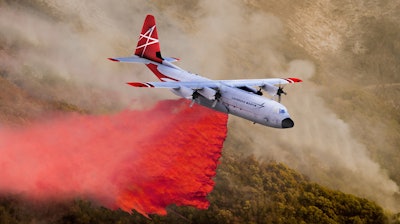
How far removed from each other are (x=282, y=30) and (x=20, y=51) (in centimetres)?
5112

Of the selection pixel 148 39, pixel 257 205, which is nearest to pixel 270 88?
pixel 257 205

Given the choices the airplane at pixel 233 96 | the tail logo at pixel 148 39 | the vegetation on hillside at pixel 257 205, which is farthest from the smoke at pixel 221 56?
the airplane at pixel 233 96

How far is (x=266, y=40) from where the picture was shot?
335 feet

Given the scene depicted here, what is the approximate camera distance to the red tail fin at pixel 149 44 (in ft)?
211

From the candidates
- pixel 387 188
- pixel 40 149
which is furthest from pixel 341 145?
pixel 40 149

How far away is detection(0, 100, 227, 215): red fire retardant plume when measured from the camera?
5184 centimetres

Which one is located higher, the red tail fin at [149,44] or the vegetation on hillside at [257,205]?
the red tail fin at [149,44]

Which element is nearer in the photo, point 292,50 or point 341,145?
point 341,145

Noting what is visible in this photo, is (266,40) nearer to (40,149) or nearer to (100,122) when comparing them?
(100,122)

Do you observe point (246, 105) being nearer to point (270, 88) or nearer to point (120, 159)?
point (270, 88)

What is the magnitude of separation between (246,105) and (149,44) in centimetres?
1559

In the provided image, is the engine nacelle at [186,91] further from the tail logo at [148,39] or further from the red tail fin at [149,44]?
the tail logo at [148,39]

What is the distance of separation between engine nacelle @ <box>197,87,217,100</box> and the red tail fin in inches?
365

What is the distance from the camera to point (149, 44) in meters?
64.5
